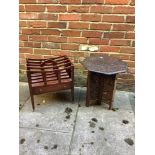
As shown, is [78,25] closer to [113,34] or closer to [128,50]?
[113,34]

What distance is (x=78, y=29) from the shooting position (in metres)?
2.79

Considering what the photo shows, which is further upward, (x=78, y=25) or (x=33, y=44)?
(x=78, y=25)

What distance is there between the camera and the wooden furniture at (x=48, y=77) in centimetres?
242

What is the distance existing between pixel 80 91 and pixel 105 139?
97 cm

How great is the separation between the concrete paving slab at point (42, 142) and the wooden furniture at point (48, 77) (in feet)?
1.43

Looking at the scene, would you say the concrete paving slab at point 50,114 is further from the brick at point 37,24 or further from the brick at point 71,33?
the brick at point 37,24

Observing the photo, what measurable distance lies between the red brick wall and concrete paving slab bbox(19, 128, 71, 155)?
1.06m

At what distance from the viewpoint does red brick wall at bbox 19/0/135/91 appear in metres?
2.66

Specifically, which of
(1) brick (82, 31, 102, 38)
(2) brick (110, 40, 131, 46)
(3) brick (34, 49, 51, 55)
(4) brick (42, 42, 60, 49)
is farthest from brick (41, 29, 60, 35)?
(2) brick (110, 40, 131, 46)

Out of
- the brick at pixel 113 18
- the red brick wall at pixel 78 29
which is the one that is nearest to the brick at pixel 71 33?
the red brick wall at pixel 78 29

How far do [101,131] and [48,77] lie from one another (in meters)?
0.84

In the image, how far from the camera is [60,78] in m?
2.45

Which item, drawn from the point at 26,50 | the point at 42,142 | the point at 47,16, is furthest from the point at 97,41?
the point at 42,142

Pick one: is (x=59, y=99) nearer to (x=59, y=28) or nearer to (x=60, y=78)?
(x=60, y=78)
